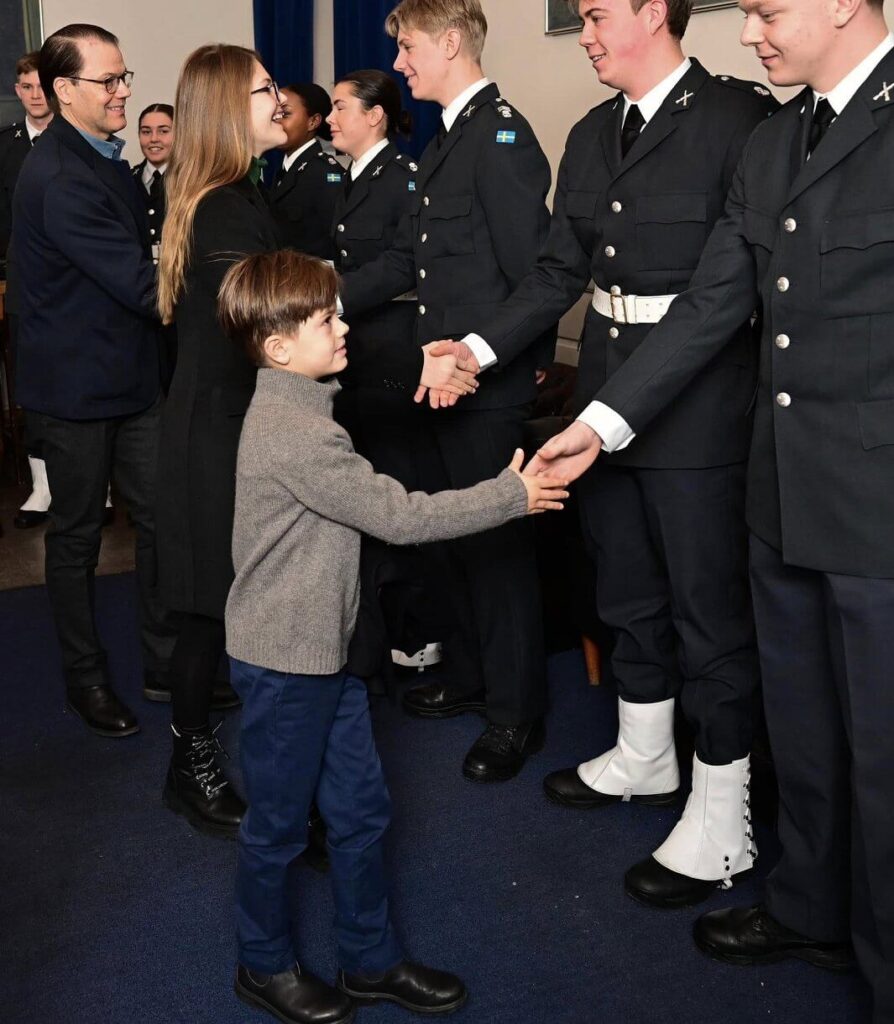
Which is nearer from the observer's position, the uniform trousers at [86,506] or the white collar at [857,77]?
the white collar at [857,77]

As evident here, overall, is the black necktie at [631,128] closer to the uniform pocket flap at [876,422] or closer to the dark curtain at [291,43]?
the uniform pocket flap at [876,422]

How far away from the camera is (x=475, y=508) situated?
181 cm

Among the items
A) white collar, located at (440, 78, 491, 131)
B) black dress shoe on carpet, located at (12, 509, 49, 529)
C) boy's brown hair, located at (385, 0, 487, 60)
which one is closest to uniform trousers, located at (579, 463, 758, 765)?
white collar, located at (440, 78, 491, 131)

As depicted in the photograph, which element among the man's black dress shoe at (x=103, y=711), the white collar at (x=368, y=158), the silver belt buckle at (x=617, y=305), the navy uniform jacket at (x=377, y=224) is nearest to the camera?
the silver belt buckle at (x=617, y=305)

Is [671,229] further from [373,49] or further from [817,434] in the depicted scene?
[373,49]

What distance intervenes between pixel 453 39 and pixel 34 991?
6.77 feet

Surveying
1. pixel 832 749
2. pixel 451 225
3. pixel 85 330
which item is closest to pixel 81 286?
pixel 85 330

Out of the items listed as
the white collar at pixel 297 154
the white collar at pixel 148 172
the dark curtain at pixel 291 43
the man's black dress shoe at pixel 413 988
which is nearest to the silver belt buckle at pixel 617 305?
the man's black dress shoe at pixel 413 988

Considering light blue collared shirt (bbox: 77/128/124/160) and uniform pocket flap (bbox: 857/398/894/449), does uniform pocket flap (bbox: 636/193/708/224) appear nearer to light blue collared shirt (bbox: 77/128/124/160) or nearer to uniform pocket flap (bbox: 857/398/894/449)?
uniform pocket flap (bbox: 857/398/894/449)

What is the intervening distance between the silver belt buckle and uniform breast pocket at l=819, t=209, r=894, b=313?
56cm

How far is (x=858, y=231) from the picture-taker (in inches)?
66.6

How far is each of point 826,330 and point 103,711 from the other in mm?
2015

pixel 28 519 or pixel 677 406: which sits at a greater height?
pixel 677 406

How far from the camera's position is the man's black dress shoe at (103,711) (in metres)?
2.94
